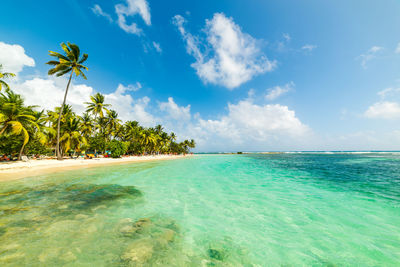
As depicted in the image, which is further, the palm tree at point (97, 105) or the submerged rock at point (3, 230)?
the palm tree at point (97, 105)

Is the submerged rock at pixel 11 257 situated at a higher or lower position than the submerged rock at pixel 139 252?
higher

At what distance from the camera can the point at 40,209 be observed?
5.29 metres

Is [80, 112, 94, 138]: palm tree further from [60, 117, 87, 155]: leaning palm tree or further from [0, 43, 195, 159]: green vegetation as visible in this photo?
[60, 117, 87, 155]: leaning palm tree

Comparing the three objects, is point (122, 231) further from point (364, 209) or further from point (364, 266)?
point (364, 209)

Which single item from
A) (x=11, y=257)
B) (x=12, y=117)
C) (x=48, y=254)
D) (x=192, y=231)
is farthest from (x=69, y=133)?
(x=192, y=231)

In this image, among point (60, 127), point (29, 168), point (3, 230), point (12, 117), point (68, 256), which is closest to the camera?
point (68, 256)

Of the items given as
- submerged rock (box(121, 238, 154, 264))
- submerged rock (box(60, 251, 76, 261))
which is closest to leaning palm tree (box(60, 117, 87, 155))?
submerged rock (box(60, 251, 76, 261))

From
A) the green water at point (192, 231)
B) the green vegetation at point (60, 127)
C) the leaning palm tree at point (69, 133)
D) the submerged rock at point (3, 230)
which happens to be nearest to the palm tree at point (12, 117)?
the green vegetation at point (60, 127)

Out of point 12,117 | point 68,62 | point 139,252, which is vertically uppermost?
point 68,62

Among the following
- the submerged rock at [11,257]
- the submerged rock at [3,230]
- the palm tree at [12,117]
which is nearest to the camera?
the submerged rock at [11,257]

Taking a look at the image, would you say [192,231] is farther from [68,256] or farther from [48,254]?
[48,254]

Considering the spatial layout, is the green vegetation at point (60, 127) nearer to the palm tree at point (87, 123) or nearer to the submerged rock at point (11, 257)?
the palm tree at point (87, 123)

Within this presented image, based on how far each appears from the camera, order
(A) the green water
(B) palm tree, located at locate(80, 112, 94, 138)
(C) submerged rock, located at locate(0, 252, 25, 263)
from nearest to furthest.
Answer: (C) submerged rock, located at locate(0, 252, 25, 263), (A) the green water, (B) palm tree, located at locate(80, 112, 94, 138)

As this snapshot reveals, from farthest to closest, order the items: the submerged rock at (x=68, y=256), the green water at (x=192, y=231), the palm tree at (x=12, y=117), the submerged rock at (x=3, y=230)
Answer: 1. the palm tree at (x=12, y=117)
2. the submerged rock at (x=3, y=230)
3. the green water at (x=192, y=231)
4. the submerged rock at (x=68, y=256)
